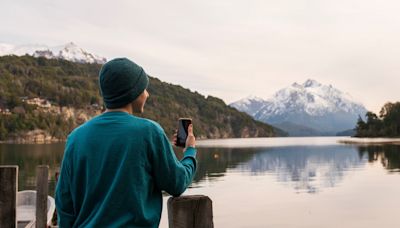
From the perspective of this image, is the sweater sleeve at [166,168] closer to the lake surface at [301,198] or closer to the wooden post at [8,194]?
the wooden post at [8,194]

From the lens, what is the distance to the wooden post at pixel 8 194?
504 cm

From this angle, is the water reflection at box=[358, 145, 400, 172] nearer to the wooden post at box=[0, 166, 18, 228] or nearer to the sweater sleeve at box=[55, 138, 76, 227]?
the wooden post at box=[0, 166, 18, 228]

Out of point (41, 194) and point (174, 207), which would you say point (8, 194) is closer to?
point (174, 207)

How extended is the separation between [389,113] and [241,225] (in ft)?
598

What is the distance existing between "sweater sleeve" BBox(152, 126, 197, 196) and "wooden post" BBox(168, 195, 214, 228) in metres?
0.07

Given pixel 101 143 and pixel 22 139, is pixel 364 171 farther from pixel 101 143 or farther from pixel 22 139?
pixel 22 139

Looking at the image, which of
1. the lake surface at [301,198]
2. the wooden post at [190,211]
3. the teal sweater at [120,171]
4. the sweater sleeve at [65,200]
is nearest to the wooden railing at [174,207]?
the wooden post at [190,211]

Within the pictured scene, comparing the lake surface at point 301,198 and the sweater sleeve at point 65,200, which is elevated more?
the sweater sleeve at point 65,200

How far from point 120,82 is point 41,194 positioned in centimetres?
834

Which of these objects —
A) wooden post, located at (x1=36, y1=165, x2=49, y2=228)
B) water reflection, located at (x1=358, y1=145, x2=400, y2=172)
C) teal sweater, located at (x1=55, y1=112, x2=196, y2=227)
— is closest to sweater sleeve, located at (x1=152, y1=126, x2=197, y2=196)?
teal sweater, located at (x1=55, y1=112, x2=196, y2=227)

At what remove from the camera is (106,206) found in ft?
9.61

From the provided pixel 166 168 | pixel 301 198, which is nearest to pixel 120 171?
pixel 166 168

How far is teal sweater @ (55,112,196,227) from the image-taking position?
2938 millimetres

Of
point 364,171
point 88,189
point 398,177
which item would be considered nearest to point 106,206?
point 88,189
